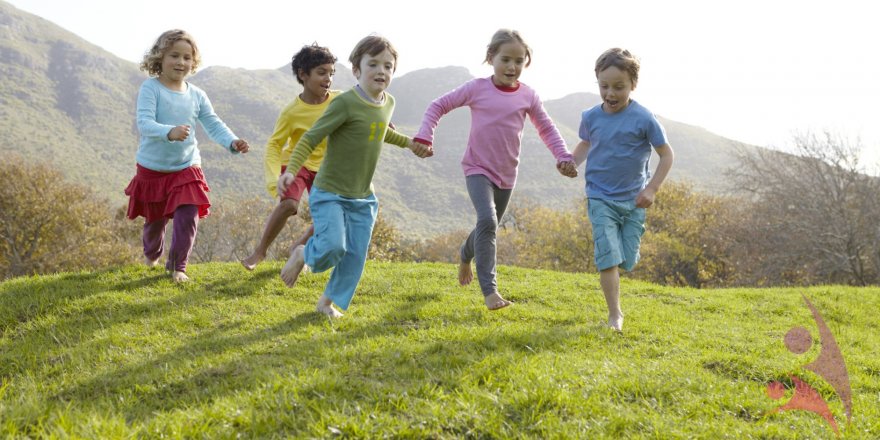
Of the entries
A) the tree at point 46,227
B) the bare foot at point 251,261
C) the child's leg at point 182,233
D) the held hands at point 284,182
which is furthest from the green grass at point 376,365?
the tree at point 46,227

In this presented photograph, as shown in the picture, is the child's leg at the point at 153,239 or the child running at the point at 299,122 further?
the child's leg at the point at 153,239

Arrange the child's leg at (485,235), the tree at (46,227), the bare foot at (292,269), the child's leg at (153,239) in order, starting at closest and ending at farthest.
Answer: the bare foot at (292,269), the child's leg at (485,235), the child's leg at (153,239), the tree at (46,227)

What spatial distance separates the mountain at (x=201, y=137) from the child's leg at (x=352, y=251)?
2737 inches

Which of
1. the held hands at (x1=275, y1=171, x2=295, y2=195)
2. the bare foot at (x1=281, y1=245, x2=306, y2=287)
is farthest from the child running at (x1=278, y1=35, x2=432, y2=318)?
the held hands at (x1=275, y1=171, x2=295, y2=195)

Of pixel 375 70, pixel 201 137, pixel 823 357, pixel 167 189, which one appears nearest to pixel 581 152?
pixel 375 70

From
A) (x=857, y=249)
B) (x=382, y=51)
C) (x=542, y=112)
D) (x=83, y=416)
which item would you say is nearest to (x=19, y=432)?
(x=83, y=416)

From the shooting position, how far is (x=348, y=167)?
5.07 metres

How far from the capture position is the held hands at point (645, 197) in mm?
5301

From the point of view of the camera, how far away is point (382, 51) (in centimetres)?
493

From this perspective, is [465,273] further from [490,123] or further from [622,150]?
[622,150]

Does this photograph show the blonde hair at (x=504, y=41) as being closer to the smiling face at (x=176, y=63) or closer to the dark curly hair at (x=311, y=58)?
the dark curly hair at (x=311, y=58)

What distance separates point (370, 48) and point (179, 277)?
3.42 metres

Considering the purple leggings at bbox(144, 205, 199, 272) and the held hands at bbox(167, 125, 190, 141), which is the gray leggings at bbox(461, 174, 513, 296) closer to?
the held hands at bbox(167, 125, 190, 141)

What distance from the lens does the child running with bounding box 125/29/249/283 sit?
20.2 ft
